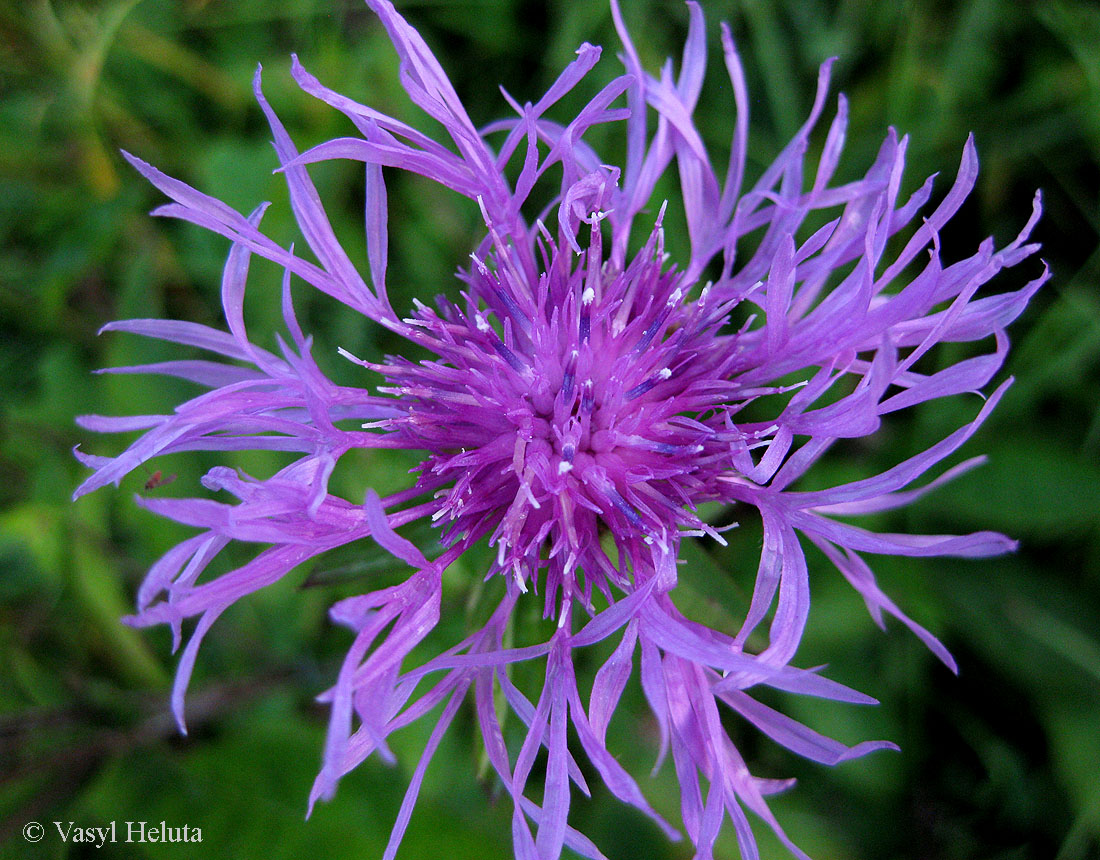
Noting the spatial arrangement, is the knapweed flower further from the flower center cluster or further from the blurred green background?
the blurred green background

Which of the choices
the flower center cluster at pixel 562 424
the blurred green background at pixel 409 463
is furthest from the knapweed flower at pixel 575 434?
the blurred green background at pixel 409 463

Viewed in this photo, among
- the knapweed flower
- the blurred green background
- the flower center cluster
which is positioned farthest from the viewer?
the blurred green background

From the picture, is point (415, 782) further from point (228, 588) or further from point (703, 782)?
point (703, 782)

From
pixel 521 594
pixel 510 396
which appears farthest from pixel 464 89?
pixel 521 594

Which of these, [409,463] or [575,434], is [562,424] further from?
[409,463]

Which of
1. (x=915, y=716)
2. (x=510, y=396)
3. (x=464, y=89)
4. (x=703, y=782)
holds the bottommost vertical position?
(x=703, y=782)

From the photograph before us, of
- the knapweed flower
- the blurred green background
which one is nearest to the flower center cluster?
the knapweed flower

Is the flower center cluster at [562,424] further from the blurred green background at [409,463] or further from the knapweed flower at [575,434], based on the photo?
the blurred green background at [409,463]

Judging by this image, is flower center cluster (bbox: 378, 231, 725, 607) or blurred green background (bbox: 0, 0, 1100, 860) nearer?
flower center cluster (bbox: 378, 231, 725, 607)
